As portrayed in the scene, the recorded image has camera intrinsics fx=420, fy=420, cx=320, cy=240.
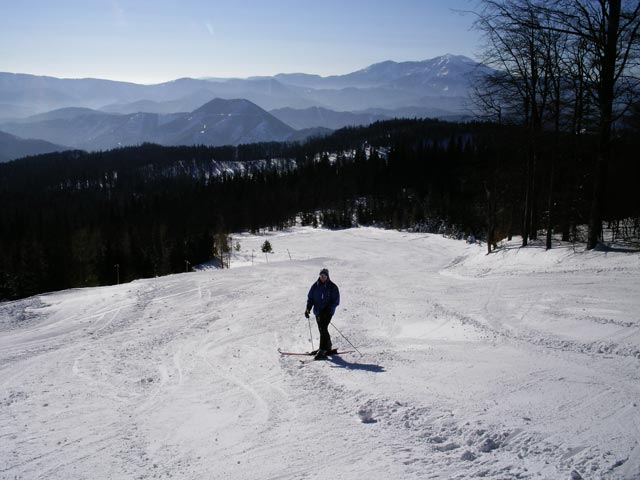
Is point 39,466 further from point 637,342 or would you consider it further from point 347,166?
point 347,166

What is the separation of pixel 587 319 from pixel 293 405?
7.80 metres

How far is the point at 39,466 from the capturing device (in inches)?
231

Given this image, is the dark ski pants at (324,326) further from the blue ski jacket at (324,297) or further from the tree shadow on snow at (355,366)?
the tree shadow on snow at (355,366)

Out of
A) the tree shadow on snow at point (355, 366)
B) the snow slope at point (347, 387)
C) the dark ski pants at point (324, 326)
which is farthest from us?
the dark ski pants at point (324, 326)

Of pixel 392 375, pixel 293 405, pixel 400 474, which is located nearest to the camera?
pixel 400 474

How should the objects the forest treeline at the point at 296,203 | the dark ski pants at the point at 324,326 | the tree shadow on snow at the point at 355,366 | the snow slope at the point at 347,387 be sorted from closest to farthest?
the snow slope at the point at 347,387 < the tree shadow on snow at the point at 355,366 < the dark ski pants at the point at 324,326 < the forest treeline at the point at 296,203

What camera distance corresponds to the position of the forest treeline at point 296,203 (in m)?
25.8

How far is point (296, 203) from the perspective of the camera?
112625mm

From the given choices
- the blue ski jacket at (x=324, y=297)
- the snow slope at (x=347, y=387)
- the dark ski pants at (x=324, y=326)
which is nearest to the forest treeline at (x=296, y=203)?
the snow slope at (x=347, y=387)

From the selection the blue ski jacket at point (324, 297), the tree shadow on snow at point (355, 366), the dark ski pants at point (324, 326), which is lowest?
the tree shadow on snow at point (355, 366)

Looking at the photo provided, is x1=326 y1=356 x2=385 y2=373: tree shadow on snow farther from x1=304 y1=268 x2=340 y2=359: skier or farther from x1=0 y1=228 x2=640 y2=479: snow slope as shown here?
x1=304 y1=268 x2=340 y2=359: skier

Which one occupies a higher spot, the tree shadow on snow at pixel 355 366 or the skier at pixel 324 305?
the skier at pixel 324 305

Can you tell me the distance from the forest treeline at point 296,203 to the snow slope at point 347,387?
8906 mm

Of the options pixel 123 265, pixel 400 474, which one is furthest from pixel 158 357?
pixel 123 265
